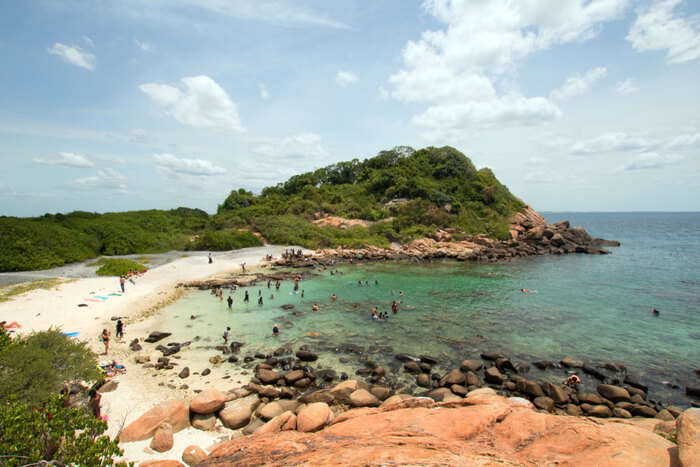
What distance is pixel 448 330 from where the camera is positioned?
72.1 ft

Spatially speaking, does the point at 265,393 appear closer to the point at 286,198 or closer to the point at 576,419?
the point at 576,419

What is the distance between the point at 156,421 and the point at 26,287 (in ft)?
84.7

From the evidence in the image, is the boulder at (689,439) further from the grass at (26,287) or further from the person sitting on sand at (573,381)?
the grass at (26,287)

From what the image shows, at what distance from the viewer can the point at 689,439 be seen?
5.68 meters

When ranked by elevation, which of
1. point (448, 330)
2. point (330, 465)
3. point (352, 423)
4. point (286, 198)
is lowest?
point (448, 330)

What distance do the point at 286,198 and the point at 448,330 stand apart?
66035mm

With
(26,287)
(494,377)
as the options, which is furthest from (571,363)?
(26,287)

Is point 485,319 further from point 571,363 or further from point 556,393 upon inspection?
point 556,393

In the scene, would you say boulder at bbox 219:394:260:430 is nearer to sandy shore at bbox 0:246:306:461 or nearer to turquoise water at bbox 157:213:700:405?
sandy shore at bbox 0:246:306:461

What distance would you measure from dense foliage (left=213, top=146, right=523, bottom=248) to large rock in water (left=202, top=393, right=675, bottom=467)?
48295 millimetres

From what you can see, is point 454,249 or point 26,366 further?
point 454,249

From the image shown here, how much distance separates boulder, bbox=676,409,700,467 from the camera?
525 cm

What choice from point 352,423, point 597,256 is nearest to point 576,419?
point 352,423

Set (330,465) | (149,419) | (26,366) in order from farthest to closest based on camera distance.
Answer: (149,419) → (26,366) → (330,465)
